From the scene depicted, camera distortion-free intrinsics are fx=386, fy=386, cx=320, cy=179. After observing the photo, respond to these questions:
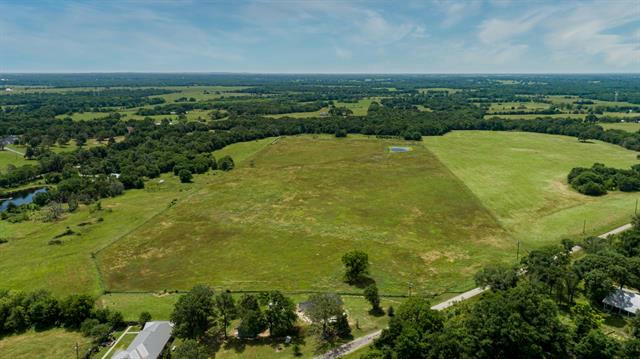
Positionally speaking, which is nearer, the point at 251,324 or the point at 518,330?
the point at 518,330

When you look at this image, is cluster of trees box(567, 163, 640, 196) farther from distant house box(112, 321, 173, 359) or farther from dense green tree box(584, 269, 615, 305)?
distant house box(112, 321, 173, 359)

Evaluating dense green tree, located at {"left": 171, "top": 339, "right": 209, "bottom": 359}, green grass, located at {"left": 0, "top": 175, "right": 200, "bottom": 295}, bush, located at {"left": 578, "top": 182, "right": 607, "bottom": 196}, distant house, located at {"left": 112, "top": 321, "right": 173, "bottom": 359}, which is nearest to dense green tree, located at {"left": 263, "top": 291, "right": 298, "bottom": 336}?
dense green tree, located at {"left": 171, "top": 339, "right": 209, "bottom": 359}

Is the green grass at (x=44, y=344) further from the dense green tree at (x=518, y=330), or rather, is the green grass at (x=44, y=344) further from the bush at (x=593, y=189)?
the bush at (x=593, y=189)

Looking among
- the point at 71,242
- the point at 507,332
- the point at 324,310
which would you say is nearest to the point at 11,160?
the point at 71,242

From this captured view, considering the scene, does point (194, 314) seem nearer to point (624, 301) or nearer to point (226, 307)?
point (226, 307)

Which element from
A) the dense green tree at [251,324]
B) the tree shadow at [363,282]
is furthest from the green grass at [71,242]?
the tree shadow at [363,282]

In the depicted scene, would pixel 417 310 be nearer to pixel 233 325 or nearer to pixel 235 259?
pixel 233 325

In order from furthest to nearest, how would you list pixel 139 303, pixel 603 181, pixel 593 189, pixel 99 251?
pixel 603 181
pixel 593 189
pixel 99 251
pixel 139 303
